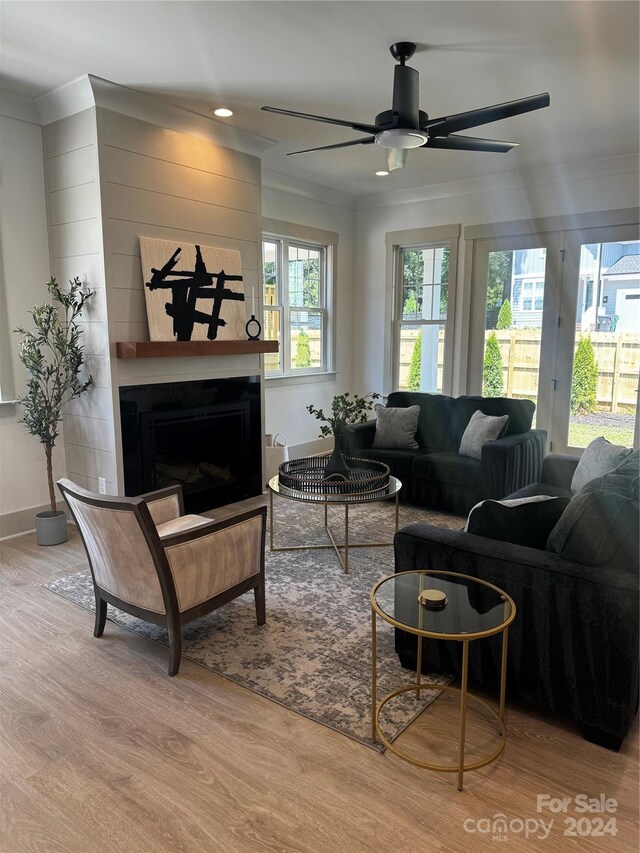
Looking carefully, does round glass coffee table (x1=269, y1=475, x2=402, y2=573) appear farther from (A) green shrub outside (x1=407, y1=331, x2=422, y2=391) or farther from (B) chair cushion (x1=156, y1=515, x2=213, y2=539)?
(A) green shrub outside (x1=407, y1=331, x2=422, y2=391)

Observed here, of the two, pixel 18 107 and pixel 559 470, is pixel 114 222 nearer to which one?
pixel 18 107

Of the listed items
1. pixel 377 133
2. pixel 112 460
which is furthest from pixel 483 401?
pixel 112 460

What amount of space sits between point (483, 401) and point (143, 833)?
405 centimetres

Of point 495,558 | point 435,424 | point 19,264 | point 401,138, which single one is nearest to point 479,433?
point 435,424

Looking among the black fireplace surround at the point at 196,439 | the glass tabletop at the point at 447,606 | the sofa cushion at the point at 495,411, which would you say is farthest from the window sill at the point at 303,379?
the glass tabletop at the point at 447,606

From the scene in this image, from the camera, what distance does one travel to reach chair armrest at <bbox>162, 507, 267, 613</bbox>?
7.98 feet

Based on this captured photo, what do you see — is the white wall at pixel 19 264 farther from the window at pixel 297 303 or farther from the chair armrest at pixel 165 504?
the window at pixel 297 303

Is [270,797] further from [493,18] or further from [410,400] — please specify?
[410,400]

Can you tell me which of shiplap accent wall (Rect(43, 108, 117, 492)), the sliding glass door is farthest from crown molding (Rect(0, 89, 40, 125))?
the sliding glass door

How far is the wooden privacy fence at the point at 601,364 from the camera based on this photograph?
5148mm

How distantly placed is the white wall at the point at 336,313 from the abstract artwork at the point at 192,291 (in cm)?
131

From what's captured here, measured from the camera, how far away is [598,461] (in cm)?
337

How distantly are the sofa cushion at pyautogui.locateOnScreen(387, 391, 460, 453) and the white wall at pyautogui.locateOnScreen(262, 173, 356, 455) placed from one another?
5.04 feet

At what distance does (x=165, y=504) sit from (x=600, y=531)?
2.09 m
